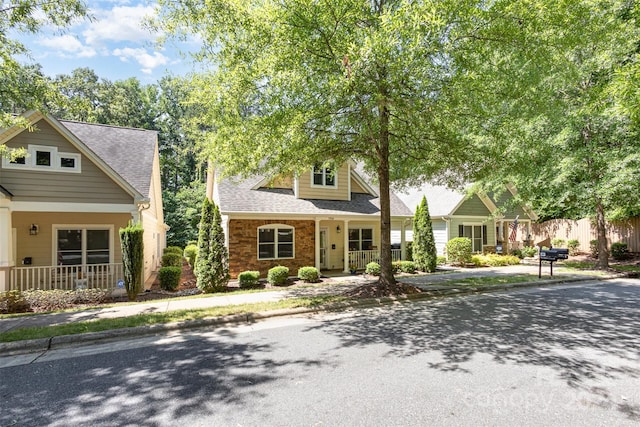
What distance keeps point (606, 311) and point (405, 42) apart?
26.1 ft

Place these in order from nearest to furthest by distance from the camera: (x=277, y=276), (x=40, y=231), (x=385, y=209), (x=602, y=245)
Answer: (x=385, y=209), (x=40, y=231), (x=277, y=276), (x=602, y=245)

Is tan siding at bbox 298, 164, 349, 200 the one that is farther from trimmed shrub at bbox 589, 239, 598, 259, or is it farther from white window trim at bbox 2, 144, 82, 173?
trimmed shrub at bbox 589, 239, 598, 259

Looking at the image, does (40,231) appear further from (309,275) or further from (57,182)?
(309,275)

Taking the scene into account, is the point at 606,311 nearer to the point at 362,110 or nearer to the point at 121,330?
the point at 362,110

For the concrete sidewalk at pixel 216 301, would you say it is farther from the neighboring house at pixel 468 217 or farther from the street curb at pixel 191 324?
the neighboring house at pixel 468 217

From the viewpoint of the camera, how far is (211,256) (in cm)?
1113

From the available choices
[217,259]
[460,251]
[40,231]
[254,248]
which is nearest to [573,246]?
[460,251]

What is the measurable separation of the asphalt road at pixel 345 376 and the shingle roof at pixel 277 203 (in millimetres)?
7243

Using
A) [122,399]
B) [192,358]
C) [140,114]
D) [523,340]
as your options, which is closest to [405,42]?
[523,340]

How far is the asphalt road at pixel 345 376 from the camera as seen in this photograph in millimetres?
3471

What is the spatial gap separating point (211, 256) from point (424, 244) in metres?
9.45

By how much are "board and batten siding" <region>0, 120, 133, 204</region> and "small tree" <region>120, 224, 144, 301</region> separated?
1661 mm

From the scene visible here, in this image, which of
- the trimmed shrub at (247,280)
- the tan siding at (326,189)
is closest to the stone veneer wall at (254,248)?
the tan siding at (326,189)

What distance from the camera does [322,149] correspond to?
32.5 ft
